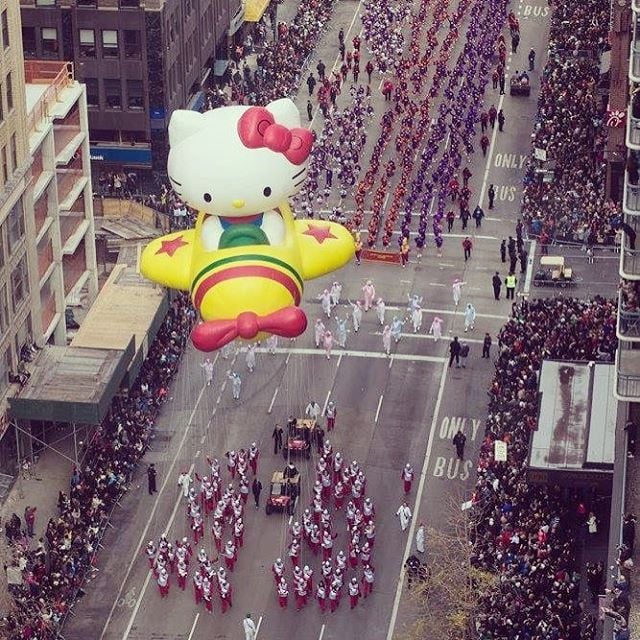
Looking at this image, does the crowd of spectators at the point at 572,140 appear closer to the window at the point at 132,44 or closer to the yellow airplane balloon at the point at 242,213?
the window at the point at 132,44

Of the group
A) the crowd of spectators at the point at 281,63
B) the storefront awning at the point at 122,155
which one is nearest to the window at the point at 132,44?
the storefront awning at the point at 122,155

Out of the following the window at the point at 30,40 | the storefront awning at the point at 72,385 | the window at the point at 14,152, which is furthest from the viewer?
the window at the point at 30,40

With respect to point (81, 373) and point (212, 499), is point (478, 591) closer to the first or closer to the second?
point (212, 499)

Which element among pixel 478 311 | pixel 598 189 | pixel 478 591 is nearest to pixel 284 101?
pixel 478 591

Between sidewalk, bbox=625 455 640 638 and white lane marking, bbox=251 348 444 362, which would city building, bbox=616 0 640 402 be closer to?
sidewalk, bbox=625 455 640 638

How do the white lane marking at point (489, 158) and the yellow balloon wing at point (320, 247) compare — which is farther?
the white lane marking at point (489, 158)

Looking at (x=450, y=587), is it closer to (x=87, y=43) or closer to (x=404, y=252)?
(x=404, y=252)
